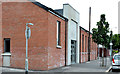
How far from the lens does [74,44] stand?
84.7 ft

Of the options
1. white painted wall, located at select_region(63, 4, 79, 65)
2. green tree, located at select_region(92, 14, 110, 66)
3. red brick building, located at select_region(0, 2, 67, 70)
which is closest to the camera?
red brick building, located at select_region(0, 2, 67, 70)

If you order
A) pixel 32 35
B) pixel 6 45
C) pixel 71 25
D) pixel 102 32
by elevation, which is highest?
pixel 71 25

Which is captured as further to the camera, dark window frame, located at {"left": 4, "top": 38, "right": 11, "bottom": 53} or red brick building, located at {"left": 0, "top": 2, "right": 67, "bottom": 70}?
dark window frame, located at {"left": 4, "top": 38, "right": 11, "bottom": 53}

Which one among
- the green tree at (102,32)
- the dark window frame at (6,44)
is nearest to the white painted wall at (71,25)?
the green tree at (102,32)

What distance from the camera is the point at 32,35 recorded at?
16172 mm

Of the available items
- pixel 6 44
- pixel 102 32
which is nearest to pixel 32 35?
pixel 6 44

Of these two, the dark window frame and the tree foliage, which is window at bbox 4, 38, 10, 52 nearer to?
the dark window frame

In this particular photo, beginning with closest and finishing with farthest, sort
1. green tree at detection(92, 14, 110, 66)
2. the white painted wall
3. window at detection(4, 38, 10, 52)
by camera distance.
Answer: window at detection(4, 38, 10, 52)
green tree at detection(92, 14, 110, 66)
the white painted wall

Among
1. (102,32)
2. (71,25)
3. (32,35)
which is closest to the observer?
(32,35)

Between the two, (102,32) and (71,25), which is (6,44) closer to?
(71,25)

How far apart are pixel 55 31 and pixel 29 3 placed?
364 cm

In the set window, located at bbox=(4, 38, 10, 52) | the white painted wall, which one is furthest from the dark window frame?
the white painted wall

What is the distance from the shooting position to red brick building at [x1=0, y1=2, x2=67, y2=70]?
15.8 meters

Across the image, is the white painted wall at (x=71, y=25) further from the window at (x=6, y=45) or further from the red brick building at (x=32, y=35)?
→ the window at (x=6, y=45)
